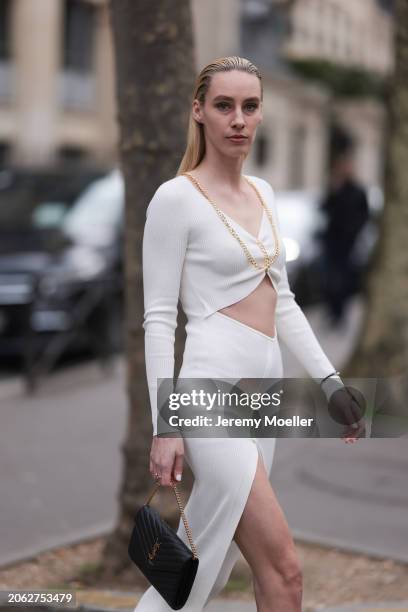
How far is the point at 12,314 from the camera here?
1024 cm

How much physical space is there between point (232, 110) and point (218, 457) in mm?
944

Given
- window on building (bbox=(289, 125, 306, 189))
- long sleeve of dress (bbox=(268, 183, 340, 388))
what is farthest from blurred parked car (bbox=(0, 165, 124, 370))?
window on building (bbox=(289, 125, 306, 189))

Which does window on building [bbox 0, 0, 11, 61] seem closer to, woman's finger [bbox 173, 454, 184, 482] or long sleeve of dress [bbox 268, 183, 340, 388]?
long sleeve of dress [bbox 268, 183, 340, 388]

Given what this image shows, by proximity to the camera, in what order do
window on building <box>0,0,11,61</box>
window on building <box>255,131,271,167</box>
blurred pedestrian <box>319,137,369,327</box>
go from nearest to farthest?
blurred pedestrian <box>319,137,369,327</box> < window on building <box>0,0,11,61</box> < window on building <box>255,131,271,167</box>

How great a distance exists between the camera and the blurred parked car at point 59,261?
33.6 ft

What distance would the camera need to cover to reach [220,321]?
3.13 metres

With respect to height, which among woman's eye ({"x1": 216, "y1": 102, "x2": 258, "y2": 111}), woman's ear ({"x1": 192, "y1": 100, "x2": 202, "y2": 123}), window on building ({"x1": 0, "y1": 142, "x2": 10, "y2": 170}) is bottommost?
window on building ({"x1": 0, "y1": 142, "x2": 10, "y2": 170})

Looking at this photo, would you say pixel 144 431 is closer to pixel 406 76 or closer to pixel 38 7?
pixel 406 76

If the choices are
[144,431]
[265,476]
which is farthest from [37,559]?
[265,476]

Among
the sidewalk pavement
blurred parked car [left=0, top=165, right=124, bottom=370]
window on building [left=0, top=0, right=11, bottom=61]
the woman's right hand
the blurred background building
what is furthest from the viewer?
the blurred background building

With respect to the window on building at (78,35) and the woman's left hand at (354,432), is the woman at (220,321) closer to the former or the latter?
the woman's left hand at (354,432)

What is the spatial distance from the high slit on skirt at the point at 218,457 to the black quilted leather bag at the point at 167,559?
0.05 metres

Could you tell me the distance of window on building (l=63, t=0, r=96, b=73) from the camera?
107 feet

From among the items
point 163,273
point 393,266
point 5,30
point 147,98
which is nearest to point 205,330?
point 163,273
